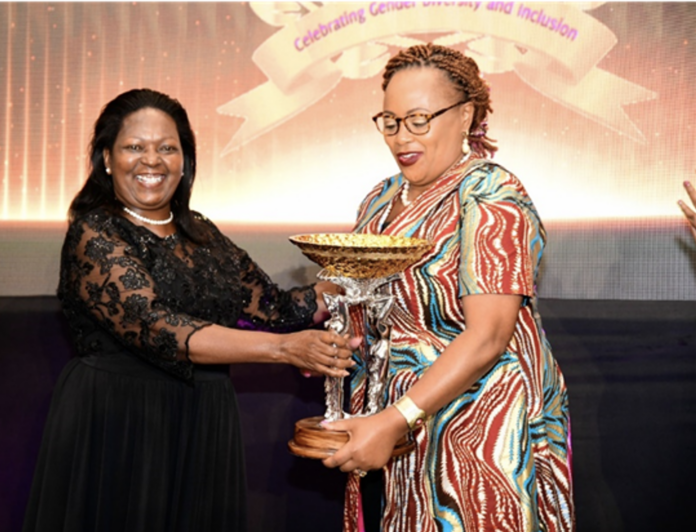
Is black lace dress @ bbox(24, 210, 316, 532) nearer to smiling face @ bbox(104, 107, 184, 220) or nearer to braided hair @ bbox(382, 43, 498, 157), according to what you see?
smiling face @ bbox(104, 107, 184, 220)

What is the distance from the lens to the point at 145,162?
8.09 ft

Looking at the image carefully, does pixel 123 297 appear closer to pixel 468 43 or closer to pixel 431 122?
pixel 431 122

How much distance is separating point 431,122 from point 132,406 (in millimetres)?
1117

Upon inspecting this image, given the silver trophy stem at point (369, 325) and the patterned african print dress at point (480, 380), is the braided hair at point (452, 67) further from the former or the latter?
the silver trophy stem at point (369, 325)

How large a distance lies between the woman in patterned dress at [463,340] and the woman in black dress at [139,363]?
0.53 metres

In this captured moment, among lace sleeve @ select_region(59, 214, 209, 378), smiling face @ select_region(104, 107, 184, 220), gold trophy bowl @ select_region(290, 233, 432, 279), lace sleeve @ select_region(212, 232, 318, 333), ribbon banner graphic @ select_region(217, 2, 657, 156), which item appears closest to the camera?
gold trophy bowl @ select_region(290, 233, 432, 279)

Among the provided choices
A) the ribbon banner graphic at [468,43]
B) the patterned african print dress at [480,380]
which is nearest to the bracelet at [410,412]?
the patterned african print dress at [480,380]

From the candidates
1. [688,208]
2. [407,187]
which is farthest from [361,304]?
[688,208]

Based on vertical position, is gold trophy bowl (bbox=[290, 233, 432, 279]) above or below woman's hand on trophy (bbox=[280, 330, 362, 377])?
above

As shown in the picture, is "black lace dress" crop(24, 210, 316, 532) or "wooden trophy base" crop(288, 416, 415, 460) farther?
"black lace dress" crop(24, 210, 316, 532)

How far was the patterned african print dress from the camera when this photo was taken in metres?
1.92

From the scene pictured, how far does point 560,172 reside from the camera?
3180 millimetres

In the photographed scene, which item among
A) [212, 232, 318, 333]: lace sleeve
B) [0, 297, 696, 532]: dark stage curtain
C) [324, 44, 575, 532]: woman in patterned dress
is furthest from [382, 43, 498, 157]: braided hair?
[0, 297, 696, 532]: dark stage curtain

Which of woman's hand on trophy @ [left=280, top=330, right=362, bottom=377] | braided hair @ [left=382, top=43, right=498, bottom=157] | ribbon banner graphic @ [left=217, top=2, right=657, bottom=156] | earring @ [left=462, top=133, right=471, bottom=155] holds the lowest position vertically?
woman's hand on trophy @ [left=280, top=330, right=362, bottom=377]
